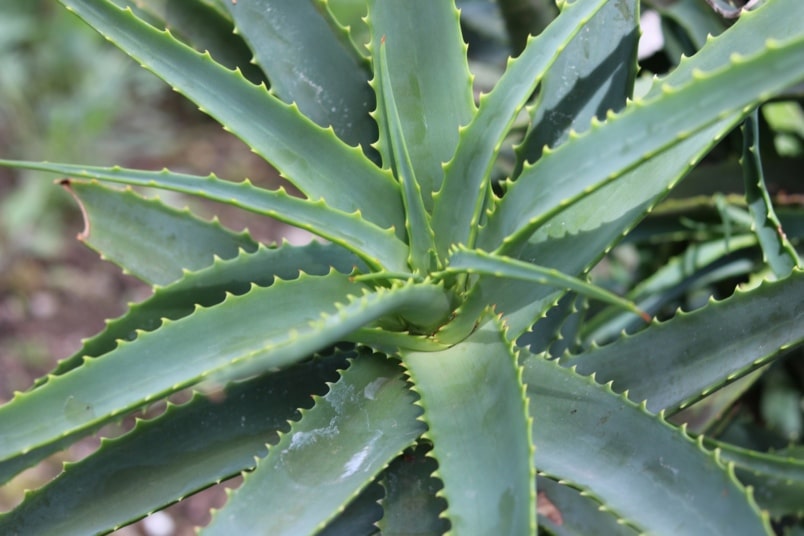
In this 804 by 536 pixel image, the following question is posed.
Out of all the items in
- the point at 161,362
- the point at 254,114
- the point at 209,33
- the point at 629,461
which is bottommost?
the point at 629,461

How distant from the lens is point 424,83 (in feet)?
2.85

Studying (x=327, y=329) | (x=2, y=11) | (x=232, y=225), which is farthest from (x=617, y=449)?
(x=2, y=11)

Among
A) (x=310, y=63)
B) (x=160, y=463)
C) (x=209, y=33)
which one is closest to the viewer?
(x=160, y=463)

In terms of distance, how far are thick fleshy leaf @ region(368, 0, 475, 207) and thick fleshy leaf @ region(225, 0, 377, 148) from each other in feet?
0.32

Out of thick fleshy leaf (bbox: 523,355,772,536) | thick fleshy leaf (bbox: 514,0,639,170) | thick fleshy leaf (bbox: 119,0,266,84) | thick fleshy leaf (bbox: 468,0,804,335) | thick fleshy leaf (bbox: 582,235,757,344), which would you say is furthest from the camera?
thick fleshy leaf (bbox: 582,235,757,344)

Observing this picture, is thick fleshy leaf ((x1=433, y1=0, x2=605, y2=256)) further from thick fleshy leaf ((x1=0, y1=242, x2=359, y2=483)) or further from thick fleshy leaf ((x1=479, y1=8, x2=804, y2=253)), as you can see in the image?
thick fleshy leaf ((x1=0, y1=242, x2=359, y2=483))

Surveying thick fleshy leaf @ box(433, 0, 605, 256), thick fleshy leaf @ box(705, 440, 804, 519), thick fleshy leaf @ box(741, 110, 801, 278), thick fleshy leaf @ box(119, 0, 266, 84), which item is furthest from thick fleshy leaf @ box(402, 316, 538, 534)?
thick fleshy leaf @ box(119, 0, 266, 84)

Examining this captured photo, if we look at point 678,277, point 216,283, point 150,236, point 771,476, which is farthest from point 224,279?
point 678,277

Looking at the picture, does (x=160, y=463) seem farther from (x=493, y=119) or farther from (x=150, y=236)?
(x=493, y=119)

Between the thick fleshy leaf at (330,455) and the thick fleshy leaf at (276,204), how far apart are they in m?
0.11

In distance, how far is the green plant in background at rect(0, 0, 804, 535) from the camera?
71 centimetres

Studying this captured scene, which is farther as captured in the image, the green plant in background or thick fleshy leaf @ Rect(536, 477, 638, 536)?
thick fleshy leaf @ Rect(536, 477, 638, 536)

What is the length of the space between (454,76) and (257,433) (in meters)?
0.39

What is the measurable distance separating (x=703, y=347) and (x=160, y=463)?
0.52m
